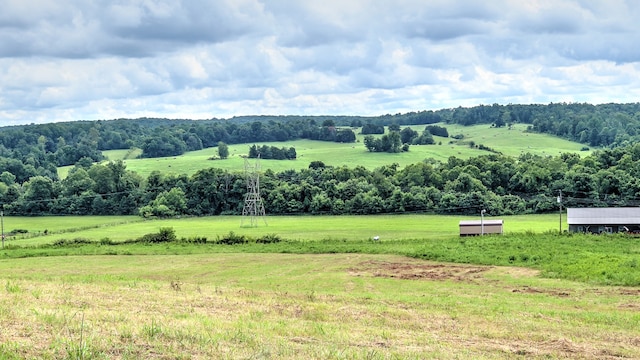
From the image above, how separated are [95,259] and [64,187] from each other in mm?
63358

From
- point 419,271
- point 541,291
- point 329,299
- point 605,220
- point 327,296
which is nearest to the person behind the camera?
point 329,299

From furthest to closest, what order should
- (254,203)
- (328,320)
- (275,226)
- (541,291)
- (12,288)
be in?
(254,203) → (275,226) → (541,291) → (12,288) → (328,320)

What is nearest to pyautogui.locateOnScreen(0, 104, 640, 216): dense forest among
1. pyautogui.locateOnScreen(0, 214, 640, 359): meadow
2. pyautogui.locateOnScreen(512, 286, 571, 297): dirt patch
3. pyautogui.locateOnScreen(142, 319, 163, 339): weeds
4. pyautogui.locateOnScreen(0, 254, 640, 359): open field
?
pyautogui.locateOnScreen(0, 214, 640, 359): meadow

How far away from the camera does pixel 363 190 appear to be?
336 ft

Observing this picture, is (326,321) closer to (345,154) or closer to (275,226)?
(275,226)

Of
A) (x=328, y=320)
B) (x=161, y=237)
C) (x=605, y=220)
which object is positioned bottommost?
(x=605, y=220)

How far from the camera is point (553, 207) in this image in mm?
93438

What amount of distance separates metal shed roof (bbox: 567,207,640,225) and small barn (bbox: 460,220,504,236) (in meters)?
7.26

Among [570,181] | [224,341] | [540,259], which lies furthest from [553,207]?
[224,341]

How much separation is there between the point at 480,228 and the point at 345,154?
92.2 metres

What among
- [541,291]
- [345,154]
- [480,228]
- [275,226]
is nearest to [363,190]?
[275,226]

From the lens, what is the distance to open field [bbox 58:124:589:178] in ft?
473

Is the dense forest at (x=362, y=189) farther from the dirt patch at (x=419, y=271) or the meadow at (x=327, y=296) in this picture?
the dirt patch at (x=419, y=271)

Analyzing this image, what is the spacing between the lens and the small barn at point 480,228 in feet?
219
